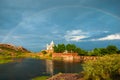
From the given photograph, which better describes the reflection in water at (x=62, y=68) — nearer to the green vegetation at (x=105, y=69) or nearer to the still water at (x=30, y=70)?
the still water at (x=30, y=70)

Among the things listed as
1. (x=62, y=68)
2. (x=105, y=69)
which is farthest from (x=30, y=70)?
(x=105, y=69)

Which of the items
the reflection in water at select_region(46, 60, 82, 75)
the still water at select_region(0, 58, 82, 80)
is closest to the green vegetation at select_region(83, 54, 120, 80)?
→ the still water at select_region(0, 58, 82, 80)

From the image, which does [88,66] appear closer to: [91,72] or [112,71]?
[91,72]

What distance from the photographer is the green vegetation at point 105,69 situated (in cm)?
4947

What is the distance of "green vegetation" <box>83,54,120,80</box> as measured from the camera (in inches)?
1948

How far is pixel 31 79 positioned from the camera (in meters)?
76.6

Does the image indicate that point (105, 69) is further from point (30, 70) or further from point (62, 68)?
point (62, 68)

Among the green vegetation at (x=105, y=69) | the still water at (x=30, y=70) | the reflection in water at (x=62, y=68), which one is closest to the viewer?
the green vegetation at (x=105, y=69)

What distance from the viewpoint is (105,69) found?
164 feet

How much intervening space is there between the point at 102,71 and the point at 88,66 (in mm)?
3851

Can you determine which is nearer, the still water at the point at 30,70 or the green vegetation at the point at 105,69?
the green vegetation at the point at 105,69

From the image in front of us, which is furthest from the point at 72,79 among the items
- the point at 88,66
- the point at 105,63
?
the point at 105,63

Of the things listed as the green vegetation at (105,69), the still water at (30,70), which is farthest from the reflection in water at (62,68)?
the green vegetation at (105,69)

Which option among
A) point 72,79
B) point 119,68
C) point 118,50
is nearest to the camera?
point 119,68
